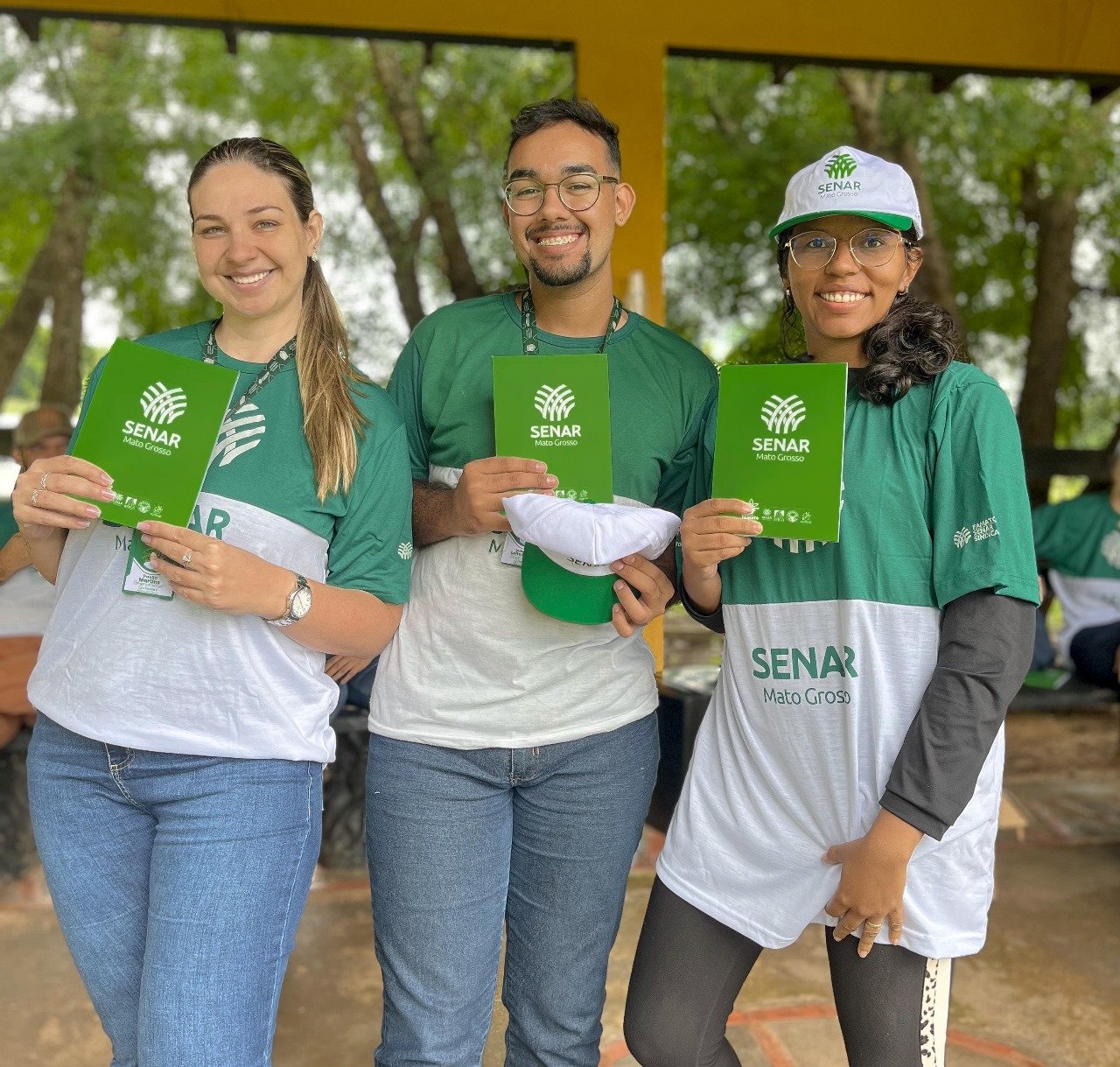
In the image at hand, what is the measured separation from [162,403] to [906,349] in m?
1.17

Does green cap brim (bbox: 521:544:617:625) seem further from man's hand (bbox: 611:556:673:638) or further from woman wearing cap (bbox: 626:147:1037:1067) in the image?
woman wearing cap (bbox: 626:147:1037:1067)

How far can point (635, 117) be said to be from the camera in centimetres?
535

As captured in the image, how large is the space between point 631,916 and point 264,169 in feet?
9.62

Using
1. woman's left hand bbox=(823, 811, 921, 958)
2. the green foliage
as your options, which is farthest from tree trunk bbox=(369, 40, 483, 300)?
woman's left hand bbox=(823, 811, 921, 958)

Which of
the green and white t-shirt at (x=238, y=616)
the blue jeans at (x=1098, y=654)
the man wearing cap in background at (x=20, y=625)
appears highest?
the green and white t-shirt at (x=238, y=616)

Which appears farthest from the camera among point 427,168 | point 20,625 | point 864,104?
point 427,168

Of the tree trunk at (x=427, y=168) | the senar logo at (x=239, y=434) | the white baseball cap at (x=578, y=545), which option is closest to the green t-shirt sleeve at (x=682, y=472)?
the white baseball cap at (x=578, y=545)

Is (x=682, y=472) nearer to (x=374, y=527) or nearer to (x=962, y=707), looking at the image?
(x=374, y=527)

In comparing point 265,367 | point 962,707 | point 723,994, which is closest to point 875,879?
point 962,707

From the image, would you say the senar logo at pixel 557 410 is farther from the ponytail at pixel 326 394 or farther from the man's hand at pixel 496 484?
the ponytail at pixel 326 394

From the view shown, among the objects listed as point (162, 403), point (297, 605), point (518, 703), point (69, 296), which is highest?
point (69, 296)

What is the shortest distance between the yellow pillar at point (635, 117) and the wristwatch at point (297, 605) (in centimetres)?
367

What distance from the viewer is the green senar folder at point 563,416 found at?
202 cm

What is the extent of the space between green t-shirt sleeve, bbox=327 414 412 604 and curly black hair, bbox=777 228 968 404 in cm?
79
